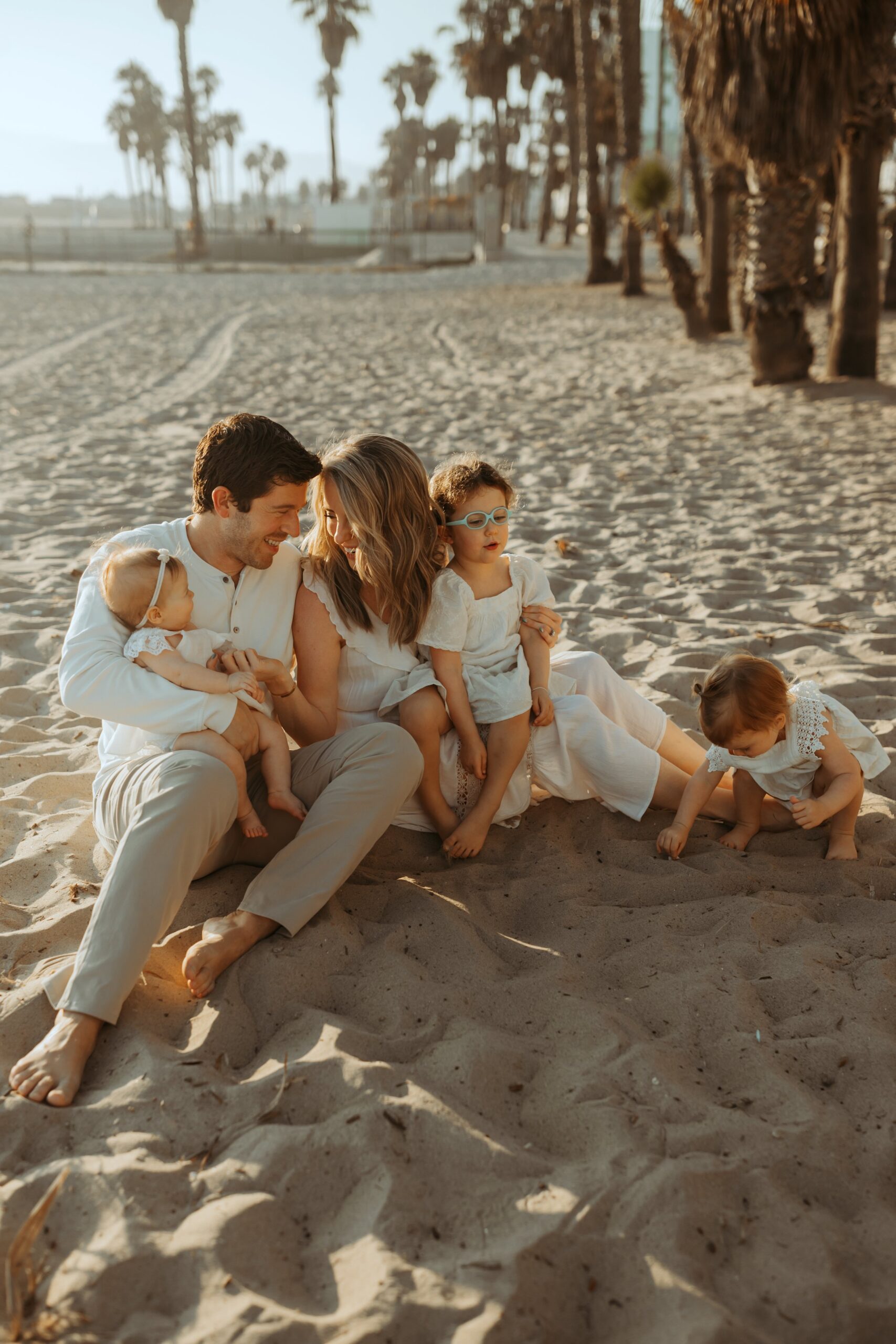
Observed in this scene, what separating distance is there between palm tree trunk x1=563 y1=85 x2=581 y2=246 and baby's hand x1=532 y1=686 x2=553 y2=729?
127 feet

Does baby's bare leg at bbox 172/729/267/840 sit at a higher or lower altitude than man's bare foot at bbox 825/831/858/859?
higher

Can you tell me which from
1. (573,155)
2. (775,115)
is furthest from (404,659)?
(573,155)

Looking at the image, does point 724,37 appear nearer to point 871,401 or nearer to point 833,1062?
point 871,401

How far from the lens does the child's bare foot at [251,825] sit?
2.87 meters

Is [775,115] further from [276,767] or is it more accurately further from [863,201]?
[276,767]

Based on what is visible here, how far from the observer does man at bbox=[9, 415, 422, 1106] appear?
2400mm

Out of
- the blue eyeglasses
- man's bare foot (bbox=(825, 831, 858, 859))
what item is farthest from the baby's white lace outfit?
man's bare foot (bbox=(825, 831, 858, 859))

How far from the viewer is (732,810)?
11.3ft

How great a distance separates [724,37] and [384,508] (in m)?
9.21

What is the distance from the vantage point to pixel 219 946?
2.62 meters

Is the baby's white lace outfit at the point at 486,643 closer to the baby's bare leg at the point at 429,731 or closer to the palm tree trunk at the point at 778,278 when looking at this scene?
the baby's bare leg at the point at 429,731

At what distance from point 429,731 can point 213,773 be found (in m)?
0.76

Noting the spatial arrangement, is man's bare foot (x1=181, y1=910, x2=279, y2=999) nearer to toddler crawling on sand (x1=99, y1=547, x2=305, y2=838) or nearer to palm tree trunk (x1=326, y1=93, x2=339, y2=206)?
toddler crawling on sand (x1=99, y1=547, x2=305, y2=838)

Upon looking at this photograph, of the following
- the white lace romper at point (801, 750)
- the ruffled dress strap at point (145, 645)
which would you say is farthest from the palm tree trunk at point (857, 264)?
the ruffled dress strap at point (145, 645)
